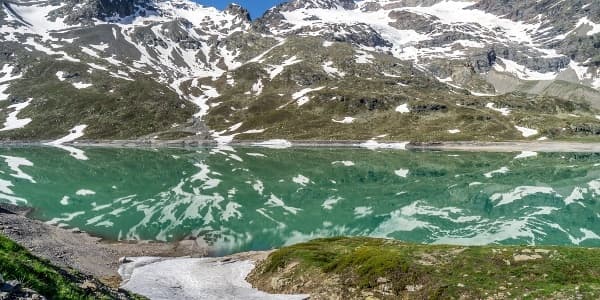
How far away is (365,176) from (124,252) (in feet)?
225

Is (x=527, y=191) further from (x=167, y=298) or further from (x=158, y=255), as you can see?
(x=167, y=298)

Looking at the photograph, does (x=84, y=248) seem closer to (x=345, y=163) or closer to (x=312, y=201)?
(x=312, y=201)

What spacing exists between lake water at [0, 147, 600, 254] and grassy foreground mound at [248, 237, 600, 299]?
18934mm

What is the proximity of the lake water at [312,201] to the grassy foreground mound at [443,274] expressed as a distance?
1893cm

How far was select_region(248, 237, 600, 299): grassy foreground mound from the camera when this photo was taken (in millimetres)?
22422

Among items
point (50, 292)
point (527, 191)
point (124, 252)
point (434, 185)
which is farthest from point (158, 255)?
point (527, 191)

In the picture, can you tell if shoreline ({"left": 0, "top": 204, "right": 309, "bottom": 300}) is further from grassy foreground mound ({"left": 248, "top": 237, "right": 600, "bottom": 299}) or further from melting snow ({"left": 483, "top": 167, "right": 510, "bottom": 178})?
melting snow ({"left": 483, "top": 167, "right": 510, "bottom": 178})

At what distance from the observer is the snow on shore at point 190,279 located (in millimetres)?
27812

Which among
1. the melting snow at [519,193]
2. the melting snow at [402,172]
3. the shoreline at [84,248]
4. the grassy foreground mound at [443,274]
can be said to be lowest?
the melting snow at [402,172]

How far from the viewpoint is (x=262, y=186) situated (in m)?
90.1

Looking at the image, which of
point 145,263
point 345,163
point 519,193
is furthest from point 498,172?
point 145,263

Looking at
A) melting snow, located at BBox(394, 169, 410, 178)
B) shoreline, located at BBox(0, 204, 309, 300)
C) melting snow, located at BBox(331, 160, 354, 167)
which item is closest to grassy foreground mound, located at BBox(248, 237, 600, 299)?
shoreline, located at BBox(0, 204, 309, 300)

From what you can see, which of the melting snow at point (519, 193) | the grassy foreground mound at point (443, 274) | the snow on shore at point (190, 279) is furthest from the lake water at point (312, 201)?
the grassy foreground mound at point (443, 274)

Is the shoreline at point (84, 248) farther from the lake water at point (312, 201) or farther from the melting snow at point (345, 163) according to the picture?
the melting snow at point (345, 163)
